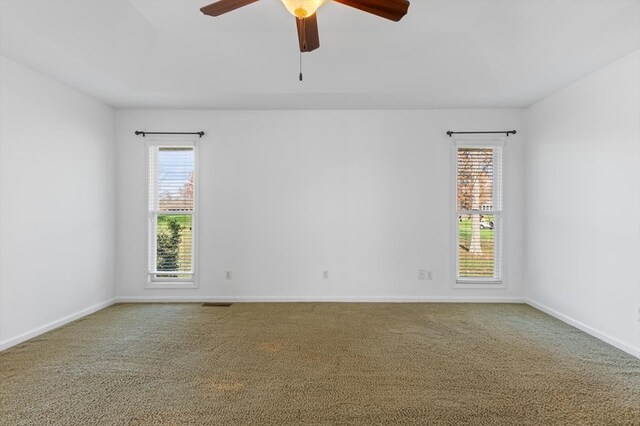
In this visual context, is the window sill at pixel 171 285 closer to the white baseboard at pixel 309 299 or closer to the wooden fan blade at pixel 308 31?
the white baseboard at pixel 309 299

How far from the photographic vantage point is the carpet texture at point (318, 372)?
2.09 metres

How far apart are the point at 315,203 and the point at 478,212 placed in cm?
228

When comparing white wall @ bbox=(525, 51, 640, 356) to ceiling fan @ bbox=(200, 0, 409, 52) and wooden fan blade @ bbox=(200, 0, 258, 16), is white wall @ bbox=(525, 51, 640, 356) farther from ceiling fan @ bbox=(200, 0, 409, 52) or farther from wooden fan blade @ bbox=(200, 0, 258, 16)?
wooden fan blade @ bbox=(200, 0, 258, 16)

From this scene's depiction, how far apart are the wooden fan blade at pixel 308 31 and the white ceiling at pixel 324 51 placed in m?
0.88

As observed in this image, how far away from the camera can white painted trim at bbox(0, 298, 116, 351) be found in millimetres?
3087

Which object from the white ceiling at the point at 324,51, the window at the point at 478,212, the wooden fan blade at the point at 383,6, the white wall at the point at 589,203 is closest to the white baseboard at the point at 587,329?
the white wall at the point at 589,203

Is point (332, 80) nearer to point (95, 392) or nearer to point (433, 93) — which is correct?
point (433, 93)

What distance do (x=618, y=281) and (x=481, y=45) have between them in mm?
2680

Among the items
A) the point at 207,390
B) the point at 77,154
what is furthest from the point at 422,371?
the point at 77,154

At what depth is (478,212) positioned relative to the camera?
4.64 meters

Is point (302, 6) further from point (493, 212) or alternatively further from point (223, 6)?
point (493, 212)

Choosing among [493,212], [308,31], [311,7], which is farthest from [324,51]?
[493,212]

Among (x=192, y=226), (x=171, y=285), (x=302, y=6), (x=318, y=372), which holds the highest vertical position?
(x=302, y=6)

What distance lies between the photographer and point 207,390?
234 cm
